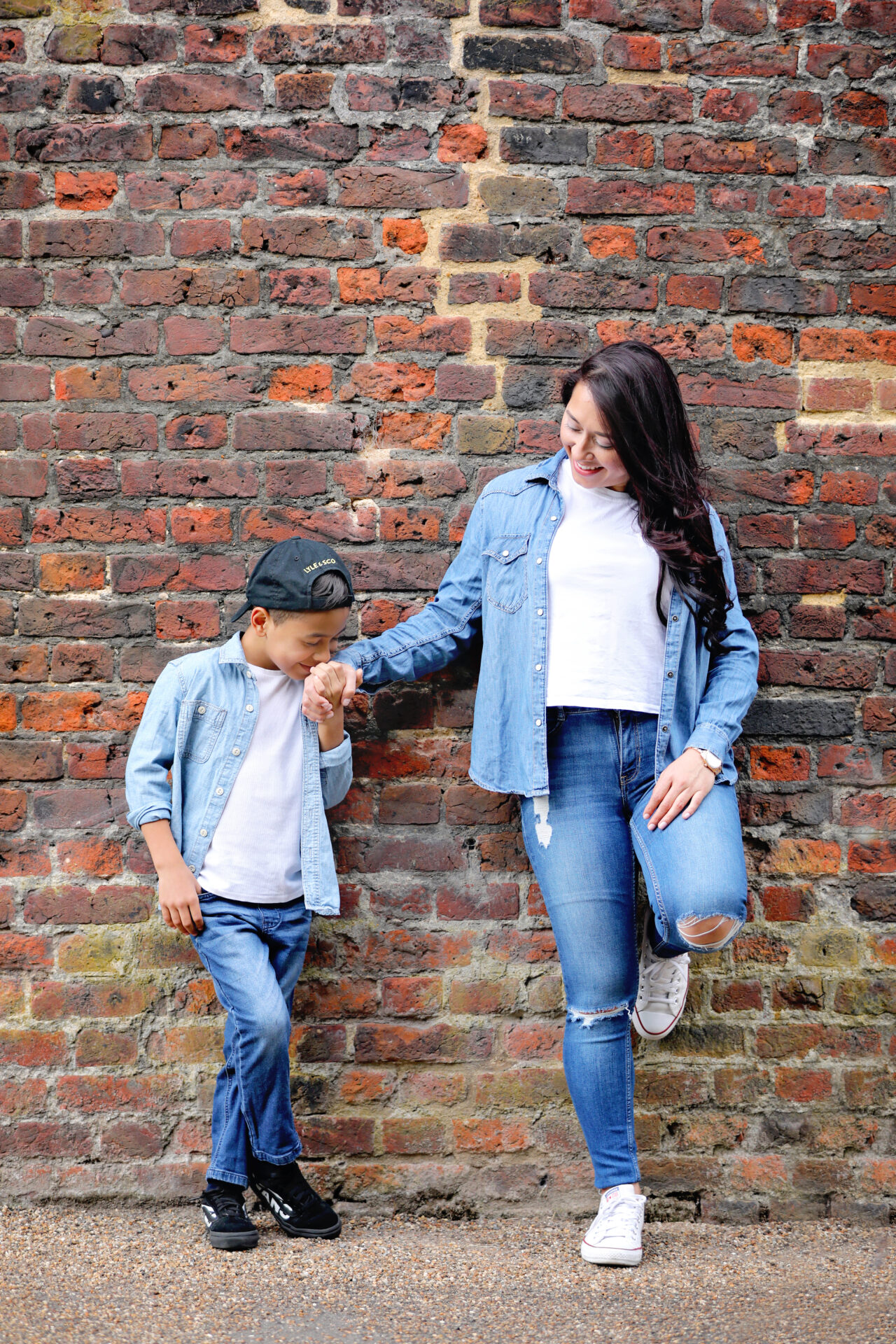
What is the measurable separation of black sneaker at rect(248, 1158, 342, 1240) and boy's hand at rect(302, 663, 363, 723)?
1049 millimetres

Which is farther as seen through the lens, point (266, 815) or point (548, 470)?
point (548, 470)

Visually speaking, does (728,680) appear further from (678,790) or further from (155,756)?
(155,756)

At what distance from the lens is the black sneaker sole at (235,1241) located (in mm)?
2350

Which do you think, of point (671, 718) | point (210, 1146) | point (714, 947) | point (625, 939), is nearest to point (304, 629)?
point (671, 718)

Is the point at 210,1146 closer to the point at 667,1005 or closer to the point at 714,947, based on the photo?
the point at 667,1005

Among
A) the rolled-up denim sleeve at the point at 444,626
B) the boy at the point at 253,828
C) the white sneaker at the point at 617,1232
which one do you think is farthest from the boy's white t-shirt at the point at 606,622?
the white sneaker at the point at 617,1232

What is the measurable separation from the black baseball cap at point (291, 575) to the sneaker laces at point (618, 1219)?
1481mm

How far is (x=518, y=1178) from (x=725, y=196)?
255 cm

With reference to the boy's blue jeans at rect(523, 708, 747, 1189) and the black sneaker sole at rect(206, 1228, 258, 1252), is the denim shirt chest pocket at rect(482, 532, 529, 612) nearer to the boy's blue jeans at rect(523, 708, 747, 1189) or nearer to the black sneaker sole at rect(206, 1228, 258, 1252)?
the boy's blue jeans at rect(523, 708, 747, 1189)

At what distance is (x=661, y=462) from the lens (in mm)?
2359

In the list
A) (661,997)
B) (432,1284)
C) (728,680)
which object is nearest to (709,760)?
(728,680)

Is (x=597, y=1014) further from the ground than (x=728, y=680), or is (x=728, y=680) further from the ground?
(x=728, y=680)

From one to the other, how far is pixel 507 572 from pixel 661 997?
1090 millimetres

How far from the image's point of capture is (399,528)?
2666 millimetres
